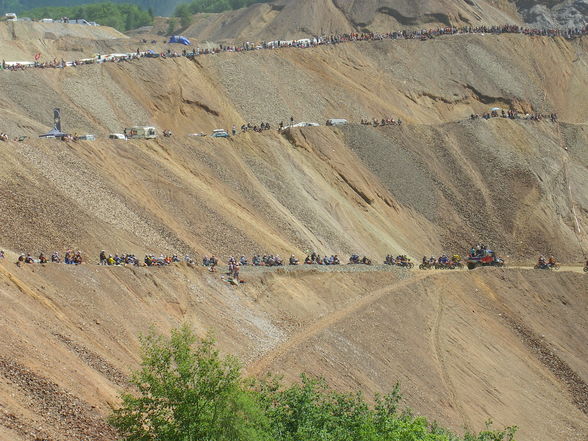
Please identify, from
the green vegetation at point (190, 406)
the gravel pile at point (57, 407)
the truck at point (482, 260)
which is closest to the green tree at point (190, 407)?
the green vegetation at point (190, 406)

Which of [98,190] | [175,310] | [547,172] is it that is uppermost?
[547,172]

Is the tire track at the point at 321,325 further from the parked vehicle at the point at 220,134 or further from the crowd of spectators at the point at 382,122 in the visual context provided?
the crowd of spectators at the point at 382,122

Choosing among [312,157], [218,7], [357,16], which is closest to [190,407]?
[312,157]

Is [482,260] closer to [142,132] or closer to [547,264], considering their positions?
[547,264]

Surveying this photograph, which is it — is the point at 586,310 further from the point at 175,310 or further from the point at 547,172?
the point at 175,310

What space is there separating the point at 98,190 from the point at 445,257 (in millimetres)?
23591

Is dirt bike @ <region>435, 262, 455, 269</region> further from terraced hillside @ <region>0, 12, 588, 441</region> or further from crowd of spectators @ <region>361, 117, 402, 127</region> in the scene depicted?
crowd of spectators @ <region>361, 117, 402, 127</region>

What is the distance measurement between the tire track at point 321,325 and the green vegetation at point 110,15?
12471 cm

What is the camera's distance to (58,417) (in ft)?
104

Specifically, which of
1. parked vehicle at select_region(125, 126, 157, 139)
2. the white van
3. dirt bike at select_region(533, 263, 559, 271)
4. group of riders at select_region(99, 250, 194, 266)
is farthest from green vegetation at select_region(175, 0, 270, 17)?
group of riders at select_region(99, 250, 194, 266)

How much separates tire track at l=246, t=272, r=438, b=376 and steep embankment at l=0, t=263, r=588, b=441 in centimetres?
9

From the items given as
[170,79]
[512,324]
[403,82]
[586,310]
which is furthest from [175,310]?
[403,82]

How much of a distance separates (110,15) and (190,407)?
166110 millimetres

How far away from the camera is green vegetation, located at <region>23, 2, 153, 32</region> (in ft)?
602
